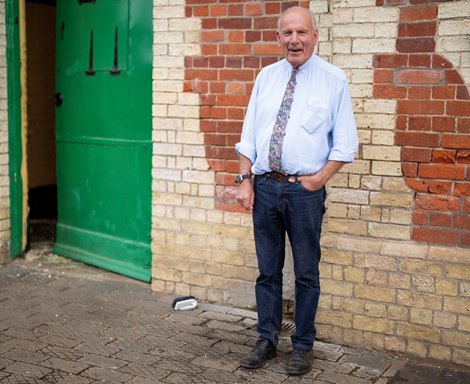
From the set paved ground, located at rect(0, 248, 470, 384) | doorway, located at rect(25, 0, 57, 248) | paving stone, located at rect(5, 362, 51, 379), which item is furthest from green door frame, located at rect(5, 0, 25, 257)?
paving stone, located at rect(5, 362, 51, 379)

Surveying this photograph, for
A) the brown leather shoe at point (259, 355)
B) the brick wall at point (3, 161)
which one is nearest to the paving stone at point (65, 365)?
the brown leather shoe at point (259, 355)

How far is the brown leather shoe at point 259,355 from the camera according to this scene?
4234 mm

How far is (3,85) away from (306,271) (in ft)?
11.7

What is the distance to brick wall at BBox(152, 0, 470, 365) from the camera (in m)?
4.38

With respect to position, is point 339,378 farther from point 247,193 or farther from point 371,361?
point 247,193

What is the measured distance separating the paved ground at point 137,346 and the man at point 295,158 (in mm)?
244

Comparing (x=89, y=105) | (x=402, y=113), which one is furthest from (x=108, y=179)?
(x=402, y=113)

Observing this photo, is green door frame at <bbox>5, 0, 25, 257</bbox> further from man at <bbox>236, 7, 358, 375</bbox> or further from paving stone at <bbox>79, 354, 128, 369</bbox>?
man at <bbox>236, 7, 358, 375</bbox>

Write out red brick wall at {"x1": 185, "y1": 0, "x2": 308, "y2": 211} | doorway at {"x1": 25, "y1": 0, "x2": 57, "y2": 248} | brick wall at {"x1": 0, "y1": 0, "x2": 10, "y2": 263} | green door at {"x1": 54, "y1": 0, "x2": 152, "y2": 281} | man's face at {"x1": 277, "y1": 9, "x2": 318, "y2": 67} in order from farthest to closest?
doorway at {"x1": 25, "y1": 0, "x2": 57, "y2": 248} < brick wall at {"x1": 0, "y1": 0, "x2": 10, "y2": 263} < green door at {"x1": 54, "y1": 0, "x2": 152, "y2": 281} < red brick wall at {"x1": 185, "y1": 0, "x2": 308, "y2": 211} < man's face at {"x1": 277, "y1": 9, "x2": 318, "y2": 67}

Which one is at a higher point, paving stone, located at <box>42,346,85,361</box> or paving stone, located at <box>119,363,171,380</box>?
paving stone, located at <box>119,363,171,380</box>

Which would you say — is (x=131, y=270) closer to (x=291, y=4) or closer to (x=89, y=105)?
(x=89, y=105)

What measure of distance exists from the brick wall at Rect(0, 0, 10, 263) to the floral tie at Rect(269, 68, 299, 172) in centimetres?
324

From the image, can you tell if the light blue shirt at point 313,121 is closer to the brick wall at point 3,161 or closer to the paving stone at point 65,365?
the paving stone at point 65,365

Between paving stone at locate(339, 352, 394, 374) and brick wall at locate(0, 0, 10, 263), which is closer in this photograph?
paving stone at locate(339, 352, 394, 374)
